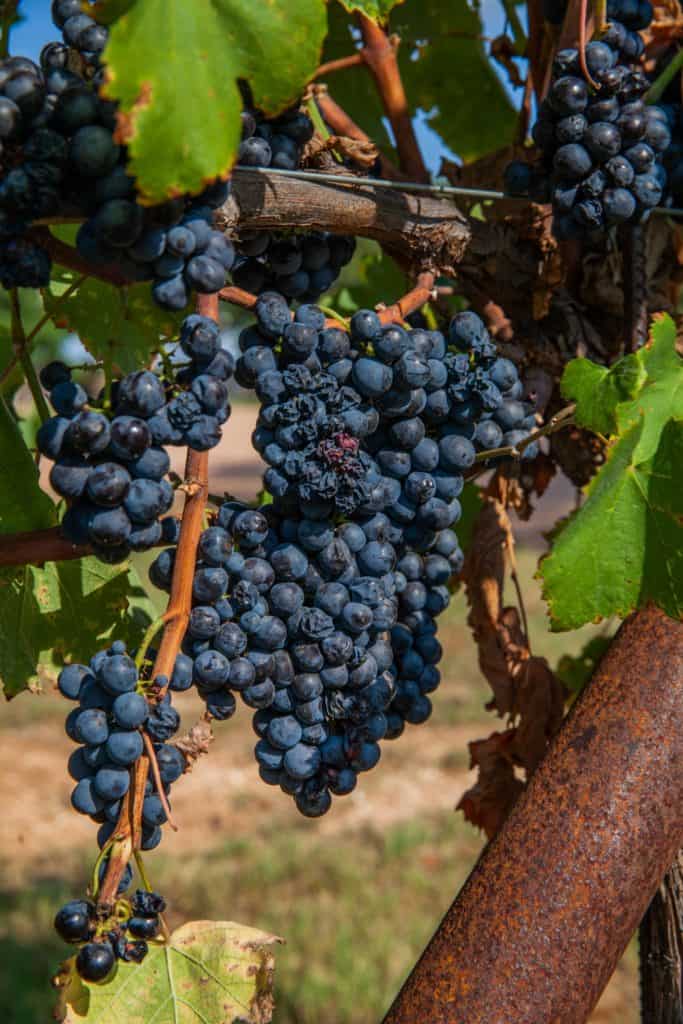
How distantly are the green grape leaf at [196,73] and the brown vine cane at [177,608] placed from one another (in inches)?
6.0

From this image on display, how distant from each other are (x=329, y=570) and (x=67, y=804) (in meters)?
4.97

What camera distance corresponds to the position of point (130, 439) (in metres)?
0.86

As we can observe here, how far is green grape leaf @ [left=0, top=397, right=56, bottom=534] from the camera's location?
119 centimetres

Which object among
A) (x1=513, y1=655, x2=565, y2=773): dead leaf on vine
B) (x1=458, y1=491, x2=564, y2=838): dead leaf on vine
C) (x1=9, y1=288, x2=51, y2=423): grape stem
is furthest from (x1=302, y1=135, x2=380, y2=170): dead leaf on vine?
(x1=513, y1=655, x2=565, y2=773): dead leaf on vine

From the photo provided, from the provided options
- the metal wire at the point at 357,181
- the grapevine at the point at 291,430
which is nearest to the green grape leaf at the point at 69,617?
the grapevine at the point at 291,430

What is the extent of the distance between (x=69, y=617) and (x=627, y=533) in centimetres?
71

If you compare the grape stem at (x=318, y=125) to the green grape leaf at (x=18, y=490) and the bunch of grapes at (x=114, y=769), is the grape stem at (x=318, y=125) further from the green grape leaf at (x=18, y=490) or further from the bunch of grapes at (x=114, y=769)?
the bunch of grapes at (x=114, y=769)

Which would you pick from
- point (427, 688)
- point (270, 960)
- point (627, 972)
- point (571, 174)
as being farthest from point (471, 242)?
point (627, 972)

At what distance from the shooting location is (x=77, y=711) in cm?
96

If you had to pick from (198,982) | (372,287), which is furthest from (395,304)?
(372,287)

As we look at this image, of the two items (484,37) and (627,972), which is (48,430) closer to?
(484,37)

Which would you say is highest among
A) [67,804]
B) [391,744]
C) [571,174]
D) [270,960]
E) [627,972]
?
[571,174]

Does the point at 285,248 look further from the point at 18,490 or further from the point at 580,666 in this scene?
the point at 580,666

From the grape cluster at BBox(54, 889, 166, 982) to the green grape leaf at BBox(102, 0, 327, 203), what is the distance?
0.59 m
